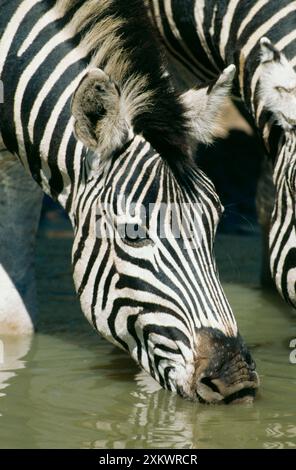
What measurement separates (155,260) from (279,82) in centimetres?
196

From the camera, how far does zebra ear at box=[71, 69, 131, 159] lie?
20.0 feet

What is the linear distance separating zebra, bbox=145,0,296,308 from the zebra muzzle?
5.15 ft

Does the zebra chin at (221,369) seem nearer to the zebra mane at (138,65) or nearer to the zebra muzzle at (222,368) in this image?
the zebra muzzle at (222,368)

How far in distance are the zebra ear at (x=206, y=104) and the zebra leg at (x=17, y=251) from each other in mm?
2187

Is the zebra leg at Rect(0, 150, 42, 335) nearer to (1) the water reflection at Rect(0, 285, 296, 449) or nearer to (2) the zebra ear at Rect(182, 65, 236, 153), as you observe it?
(1) the water reflection at Rect(0, 285, 296, 449)

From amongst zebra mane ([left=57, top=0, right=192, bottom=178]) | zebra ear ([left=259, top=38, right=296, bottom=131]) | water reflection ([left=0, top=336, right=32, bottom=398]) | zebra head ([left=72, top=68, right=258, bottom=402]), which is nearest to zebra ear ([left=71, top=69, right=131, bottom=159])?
zebra head ([left=72, top=68, right=258, bottom=402])

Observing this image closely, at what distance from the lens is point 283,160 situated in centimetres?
759

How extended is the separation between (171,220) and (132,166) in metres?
0.41

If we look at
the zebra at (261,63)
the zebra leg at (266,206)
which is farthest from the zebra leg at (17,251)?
the zebra leg at (266,206)

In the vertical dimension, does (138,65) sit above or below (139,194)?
above

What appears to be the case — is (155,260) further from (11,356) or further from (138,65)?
(11,356)

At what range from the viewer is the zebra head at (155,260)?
607 cm

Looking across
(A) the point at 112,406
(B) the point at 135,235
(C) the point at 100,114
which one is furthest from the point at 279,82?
(A) the point at 112,406
